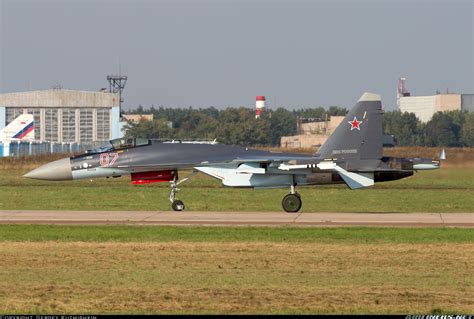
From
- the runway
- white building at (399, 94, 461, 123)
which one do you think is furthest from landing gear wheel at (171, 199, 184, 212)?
white building at (399, 94, 461, 123)

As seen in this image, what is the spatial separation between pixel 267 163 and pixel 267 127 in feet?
215

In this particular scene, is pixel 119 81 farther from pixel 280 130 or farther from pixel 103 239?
pixel 103 239

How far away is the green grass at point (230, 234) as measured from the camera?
80.8ft

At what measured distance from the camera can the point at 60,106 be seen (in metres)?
121

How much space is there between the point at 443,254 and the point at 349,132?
11480 mm

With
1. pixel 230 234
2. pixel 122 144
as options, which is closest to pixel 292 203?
pixel 122 144

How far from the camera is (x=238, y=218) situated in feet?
101

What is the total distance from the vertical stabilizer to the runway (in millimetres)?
1933

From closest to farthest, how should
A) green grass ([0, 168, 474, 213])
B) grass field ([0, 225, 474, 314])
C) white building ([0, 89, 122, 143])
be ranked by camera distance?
grass field ([0, 225, 474, 314])
green grass ([0, 168, 474, 213])
white building ([0, 89, 122, 143])

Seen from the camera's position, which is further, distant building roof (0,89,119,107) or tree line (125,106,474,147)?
distant building roof (0,89,119,107)

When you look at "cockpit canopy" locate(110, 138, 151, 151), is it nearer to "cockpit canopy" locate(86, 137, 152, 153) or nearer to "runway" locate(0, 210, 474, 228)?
"cockpit canopy" locate(86, 137, 152, 153)

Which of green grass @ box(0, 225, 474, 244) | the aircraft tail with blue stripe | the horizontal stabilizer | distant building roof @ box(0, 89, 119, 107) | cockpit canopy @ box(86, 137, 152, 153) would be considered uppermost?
distant building roof @ box(0, 89, 119, 107)

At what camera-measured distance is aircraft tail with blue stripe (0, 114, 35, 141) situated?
106m

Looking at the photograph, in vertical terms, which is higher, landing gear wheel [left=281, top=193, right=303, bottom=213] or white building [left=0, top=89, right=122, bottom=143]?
white building [left=0, top=89, right=122, bottom=143]
